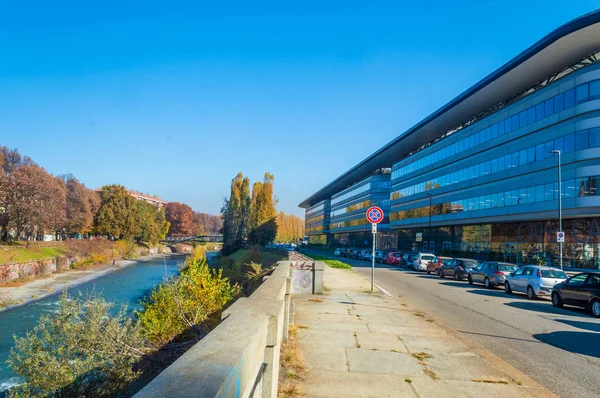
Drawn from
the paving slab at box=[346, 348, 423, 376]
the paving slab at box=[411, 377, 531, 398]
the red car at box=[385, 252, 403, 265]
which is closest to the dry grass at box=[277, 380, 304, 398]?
the paving slab at box=[346, 348, 423, 376]

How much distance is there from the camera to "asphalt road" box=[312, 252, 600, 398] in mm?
7215

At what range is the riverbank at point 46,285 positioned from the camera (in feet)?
109

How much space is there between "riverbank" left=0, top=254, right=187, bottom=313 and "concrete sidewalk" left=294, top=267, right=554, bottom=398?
2081 cm

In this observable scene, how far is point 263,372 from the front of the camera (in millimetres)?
3684

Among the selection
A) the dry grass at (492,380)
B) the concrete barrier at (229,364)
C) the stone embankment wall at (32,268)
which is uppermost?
the concrete barrier at (229,364)

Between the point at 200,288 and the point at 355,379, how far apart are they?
15.5ft

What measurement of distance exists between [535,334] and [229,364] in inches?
429

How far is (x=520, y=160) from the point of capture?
147 ft

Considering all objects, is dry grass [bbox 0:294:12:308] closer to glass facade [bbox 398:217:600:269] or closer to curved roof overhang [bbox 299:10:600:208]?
glass facade [bbox 398:217:600:269]

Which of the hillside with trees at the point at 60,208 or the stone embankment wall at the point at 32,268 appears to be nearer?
the stone embankment wall at the point at 32,268

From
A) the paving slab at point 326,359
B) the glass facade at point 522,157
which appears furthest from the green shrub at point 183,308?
the glass facade at point 522,157

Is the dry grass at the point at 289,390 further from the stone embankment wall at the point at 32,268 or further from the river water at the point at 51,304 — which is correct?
the stone embankment wall at the point at 32,268

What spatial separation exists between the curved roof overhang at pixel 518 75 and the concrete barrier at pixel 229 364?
41747 millimetres

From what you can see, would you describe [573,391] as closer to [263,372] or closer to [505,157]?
[263,372]
